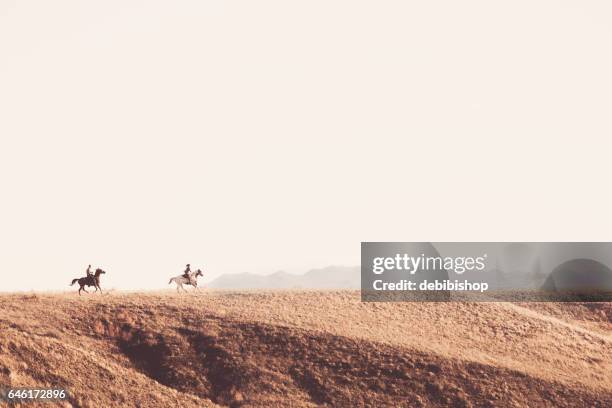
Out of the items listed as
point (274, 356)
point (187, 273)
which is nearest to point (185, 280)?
point (187, 273)

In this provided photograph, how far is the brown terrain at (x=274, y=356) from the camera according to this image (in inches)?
1319

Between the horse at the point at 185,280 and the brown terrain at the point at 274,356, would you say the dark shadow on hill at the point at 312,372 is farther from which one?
the horse at the point at 185,280

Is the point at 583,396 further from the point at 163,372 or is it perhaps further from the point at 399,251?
the point at 163,372

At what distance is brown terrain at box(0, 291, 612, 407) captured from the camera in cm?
3350

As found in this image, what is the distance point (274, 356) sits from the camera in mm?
37750

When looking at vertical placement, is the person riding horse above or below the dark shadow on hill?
above

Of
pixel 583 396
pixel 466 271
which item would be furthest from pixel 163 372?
pixel 466 271

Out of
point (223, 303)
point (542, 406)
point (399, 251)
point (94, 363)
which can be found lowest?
point (542, 406)

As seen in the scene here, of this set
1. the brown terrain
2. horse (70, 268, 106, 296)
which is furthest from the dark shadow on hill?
horse (70, 268, 106, 296)

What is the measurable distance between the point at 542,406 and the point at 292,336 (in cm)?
1502

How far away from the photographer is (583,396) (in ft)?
124

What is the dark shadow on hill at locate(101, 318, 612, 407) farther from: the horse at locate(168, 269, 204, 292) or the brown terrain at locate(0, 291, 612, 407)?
the horse at locate(168, 269, 204, 292)

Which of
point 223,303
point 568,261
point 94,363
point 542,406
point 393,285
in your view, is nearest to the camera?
point 94,363

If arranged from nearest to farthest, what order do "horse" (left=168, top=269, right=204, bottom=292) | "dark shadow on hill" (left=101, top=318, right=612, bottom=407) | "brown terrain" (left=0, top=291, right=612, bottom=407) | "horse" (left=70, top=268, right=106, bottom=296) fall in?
"brown terrain" (left=0, top=291, right=612, bottom=407), "dark shadow on hill" (left=101, top=318, right=612, bottom=407), "horse" (left=70, top=268, right=106, bottom=296), "horse" (left=168, top=269, right=204, bottom=292)
